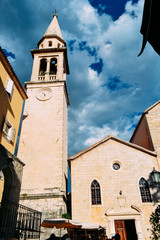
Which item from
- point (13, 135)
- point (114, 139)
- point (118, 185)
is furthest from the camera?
point (114, 139)

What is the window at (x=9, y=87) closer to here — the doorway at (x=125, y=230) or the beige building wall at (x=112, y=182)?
the beige building wall at (x=112, y=182)

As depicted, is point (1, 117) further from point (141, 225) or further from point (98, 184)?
point (141, 225)

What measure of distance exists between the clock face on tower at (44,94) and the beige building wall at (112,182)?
8228 millimetres

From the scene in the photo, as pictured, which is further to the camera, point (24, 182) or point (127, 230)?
point (24, 182)

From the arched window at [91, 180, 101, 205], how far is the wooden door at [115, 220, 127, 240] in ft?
7.01

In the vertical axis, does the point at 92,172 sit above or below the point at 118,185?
above

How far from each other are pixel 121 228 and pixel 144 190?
3600 mm

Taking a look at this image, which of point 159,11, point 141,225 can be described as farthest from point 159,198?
point 159,11

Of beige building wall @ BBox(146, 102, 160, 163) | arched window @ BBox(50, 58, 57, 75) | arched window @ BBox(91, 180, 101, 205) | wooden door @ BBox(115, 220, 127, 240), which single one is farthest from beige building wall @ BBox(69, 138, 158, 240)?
arched window @ BBox(50, 58, 57, 75)

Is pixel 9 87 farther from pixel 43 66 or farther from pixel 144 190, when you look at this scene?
pixel 43 66

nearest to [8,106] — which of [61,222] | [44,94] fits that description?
[61,222]

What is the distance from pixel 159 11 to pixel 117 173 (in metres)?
15.8

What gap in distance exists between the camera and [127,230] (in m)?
15.6

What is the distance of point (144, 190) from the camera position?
16.1 metres
